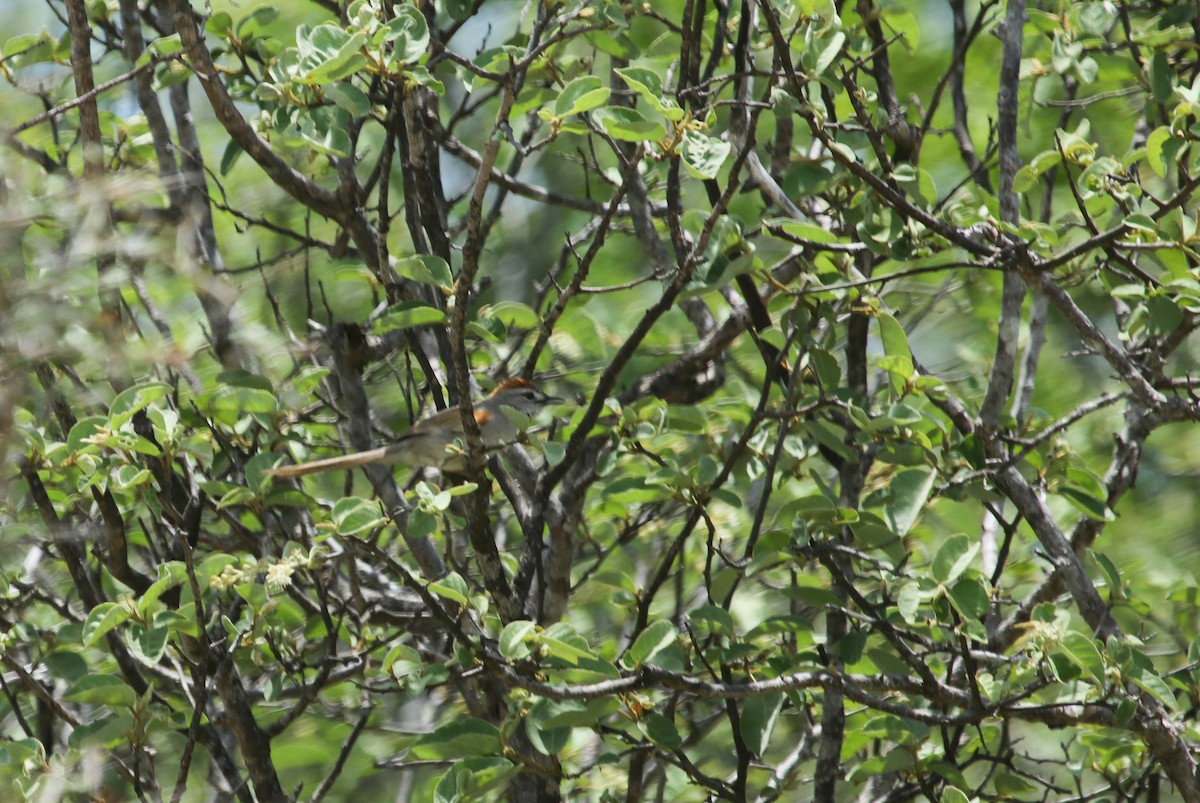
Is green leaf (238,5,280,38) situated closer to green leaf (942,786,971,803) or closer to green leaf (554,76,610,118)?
green leaf (554,76,610,118)

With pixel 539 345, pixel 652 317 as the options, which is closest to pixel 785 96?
pixel 652 317

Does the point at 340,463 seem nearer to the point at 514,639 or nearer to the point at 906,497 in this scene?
the point at 514,639

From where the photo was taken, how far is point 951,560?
9.50 feet

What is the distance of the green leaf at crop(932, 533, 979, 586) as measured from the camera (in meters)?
2.88

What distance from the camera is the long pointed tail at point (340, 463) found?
3904mm

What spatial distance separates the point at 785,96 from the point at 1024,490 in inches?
52.7

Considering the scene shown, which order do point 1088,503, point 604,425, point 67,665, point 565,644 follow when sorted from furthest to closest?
point 604,425
point 67,665
point 1088,503
point 565,644

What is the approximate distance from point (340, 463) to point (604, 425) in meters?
1.10

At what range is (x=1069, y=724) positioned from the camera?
3215mm

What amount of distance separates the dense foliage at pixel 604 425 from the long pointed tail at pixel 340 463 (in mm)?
54

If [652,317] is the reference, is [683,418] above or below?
below

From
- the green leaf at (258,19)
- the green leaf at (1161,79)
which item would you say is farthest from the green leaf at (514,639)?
the green leaf at (1161,79)

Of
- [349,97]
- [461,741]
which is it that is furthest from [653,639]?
[349,97]

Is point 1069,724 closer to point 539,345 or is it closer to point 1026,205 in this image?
point 539,345
